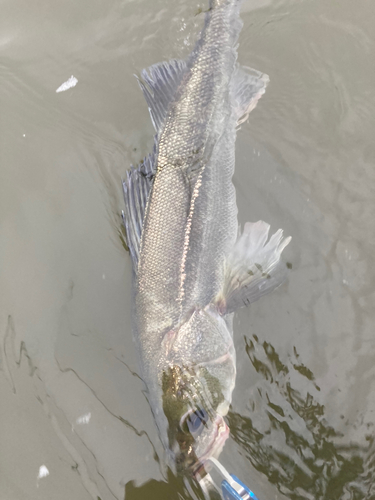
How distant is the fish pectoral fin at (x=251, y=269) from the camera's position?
2.65m

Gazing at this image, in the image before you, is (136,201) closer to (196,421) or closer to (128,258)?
(128,258)

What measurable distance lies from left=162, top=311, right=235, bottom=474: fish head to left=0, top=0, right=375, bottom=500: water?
1.10 ft

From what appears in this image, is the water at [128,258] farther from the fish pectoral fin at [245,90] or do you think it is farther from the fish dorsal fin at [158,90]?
the fish dorsal fin at [158,90]

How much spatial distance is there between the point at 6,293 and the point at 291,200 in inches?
92.5

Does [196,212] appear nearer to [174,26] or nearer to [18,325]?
[18,325]

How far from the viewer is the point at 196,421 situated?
226 centimetres

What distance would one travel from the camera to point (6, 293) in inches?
115

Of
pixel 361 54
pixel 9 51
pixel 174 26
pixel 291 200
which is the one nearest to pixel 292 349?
pixel 291 200

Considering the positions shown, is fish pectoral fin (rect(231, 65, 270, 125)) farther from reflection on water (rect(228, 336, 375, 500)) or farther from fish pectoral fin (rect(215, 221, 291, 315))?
reflection on water (rect(228, 336, 375, 500))

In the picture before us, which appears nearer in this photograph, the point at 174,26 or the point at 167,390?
the point at 167,390

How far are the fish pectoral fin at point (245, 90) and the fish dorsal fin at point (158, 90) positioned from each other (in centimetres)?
51

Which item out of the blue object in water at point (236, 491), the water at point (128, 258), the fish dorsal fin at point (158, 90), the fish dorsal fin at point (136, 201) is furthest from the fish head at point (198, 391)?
the fish dorsal fin at point (158, 90)

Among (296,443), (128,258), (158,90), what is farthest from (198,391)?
(158,90)

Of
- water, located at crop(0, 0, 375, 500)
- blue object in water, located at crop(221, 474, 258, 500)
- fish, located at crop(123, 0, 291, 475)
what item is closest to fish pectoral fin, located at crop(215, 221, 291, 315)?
fish, located at crop(123, 0, 291, 475)
